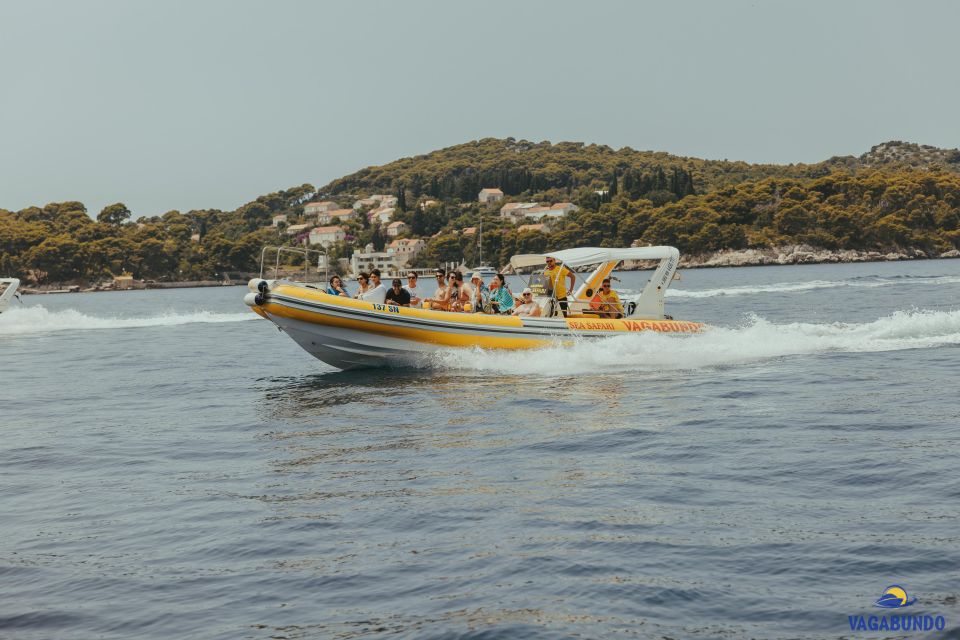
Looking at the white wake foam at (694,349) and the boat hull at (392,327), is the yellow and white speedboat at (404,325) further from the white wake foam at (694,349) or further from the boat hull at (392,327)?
the white wake foam at (694,349)

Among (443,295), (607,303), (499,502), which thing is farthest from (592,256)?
(499,502)

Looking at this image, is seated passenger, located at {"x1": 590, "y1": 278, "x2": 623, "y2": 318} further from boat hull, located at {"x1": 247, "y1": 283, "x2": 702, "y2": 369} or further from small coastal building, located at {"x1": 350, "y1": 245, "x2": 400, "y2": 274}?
small coastal building, located at {"x1": 350, "y1": 245, "x2": 400, "y2": 274}

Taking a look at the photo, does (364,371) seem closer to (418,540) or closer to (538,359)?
(538,359)

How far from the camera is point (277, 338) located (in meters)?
32.9

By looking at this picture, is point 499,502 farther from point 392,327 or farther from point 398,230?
point 398,230

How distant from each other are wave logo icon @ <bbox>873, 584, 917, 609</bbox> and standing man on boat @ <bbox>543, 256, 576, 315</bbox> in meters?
13.0

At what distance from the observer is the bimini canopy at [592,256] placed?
1916cm

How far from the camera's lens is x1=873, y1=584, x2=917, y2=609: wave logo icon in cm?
614

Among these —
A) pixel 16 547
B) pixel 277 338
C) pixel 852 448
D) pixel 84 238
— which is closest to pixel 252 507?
pixel 16 547

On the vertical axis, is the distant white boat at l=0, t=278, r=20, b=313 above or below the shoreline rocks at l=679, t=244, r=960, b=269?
below

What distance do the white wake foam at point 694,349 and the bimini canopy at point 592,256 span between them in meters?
1.60

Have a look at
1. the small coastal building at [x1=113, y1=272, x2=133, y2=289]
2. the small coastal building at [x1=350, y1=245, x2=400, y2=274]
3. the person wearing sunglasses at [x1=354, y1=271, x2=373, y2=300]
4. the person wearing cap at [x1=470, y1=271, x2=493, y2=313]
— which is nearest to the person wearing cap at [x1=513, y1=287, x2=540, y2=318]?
the person wearing cap at [x1=470, y1=271, x2=493, y2=313]

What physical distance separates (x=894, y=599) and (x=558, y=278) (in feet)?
43.5

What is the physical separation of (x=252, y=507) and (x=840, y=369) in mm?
11411
